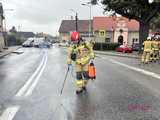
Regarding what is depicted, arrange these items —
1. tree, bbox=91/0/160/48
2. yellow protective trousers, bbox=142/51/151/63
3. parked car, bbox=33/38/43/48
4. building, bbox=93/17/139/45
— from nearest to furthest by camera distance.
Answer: yellow protective trousers, bbox=142/51/151/63 → tree, bbox=91/0/160/48 → parked car, bbox=33/38/43/48 → building, bbox=93/17/139/45

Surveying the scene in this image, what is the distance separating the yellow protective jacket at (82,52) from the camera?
10539 mm

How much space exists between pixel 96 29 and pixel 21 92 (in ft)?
251

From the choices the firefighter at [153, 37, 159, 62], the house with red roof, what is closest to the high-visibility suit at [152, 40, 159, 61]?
the firefighter at [153, 37, 159, 62]

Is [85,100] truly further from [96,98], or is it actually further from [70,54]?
[70,54]

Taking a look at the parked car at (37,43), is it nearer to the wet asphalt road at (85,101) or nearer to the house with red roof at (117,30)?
the house with red roof at (117,30)

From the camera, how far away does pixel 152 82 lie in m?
13.1

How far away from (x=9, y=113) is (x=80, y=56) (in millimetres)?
3396

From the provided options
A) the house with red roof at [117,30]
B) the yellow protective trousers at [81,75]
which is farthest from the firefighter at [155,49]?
the house with red roof at [117,30]

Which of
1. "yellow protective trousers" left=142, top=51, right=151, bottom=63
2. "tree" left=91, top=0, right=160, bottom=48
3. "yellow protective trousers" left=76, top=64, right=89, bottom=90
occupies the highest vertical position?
"tree" left=91, top=0, right=160, bottom=48

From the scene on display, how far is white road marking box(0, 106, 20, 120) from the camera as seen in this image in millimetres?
7367

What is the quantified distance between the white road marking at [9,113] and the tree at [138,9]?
33382 millimetres

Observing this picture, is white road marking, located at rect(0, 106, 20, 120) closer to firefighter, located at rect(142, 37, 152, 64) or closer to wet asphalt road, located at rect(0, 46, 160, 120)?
wet asphalt road, located at rect(0, 46, 160, 120)

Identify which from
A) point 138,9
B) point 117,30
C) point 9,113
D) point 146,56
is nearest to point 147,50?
point 146,56

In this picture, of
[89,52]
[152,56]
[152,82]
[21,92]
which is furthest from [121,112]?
[152,56]
